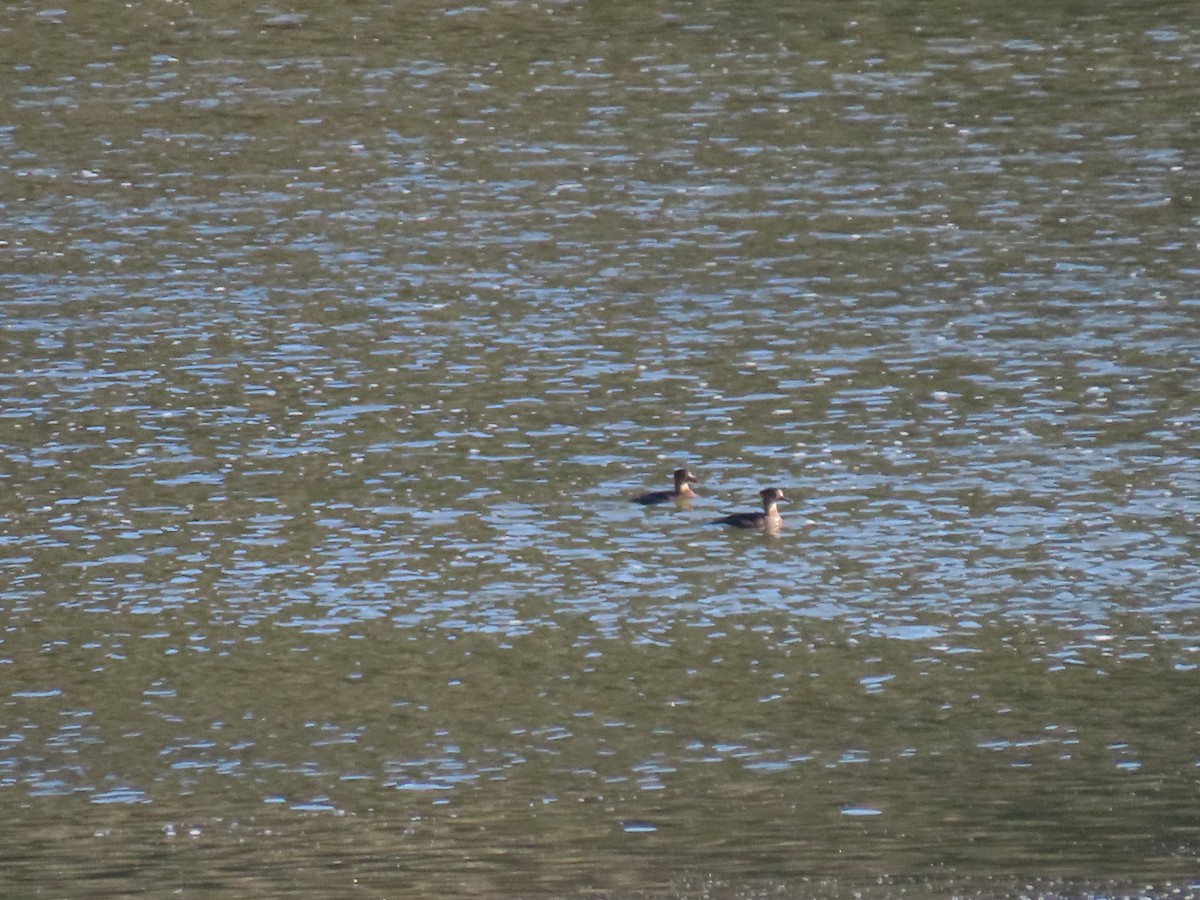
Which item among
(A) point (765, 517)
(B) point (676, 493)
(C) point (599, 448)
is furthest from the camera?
(C) point (599, 448)

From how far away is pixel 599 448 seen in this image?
33.7 metres

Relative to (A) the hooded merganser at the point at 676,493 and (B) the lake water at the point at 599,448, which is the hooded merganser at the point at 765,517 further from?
(A) the hooded merganser at the point at 676,493

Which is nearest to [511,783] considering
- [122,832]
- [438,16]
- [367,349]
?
[122,832]

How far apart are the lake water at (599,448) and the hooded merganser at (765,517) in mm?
314

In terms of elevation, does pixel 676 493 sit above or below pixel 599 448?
above

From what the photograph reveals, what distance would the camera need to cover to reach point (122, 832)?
71.5ft

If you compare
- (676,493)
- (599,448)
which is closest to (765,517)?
(676,493)

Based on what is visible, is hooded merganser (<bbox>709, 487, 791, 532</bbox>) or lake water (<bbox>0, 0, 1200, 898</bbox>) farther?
hooded merganser (<bbox>709, 487, 791, 532</bbox>)

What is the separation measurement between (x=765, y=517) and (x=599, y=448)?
13.6 feet

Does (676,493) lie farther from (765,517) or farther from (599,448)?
(599,448)

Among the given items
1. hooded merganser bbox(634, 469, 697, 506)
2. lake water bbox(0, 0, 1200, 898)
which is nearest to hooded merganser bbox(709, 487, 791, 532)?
lake water bbox(0, 0, 1200, 898)

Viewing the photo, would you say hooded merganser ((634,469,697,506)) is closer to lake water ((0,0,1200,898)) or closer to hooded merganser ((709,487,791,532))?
lake water ((0,0,1200,898))

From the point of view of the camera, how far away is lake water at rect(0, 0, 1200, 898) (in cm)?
2191

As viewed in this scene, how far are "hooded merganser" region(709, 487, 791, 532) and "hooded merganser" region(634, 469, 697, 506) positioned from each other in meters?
0.84
